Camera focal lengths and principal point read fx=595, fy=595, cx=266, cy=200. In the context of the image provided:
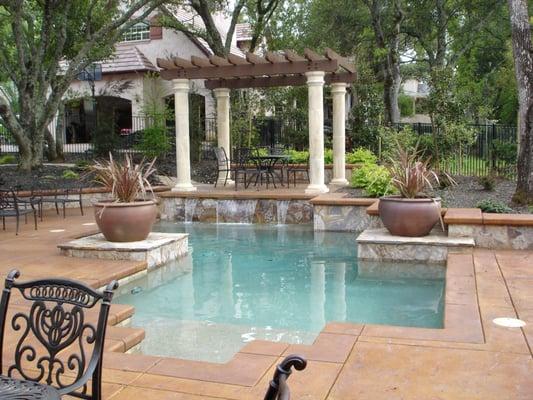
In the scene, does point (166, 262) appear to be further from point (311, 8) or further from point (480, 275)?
point (311, 8)

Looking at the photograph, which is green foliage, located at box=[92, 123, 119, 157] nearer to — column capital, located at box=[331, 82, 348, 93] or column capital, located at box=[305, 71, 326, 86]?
column capital, located at box=[331, 82, 348, 93]

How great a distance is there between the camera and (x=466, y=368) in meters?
3.51

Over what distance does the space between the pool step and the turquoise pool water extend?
19cm

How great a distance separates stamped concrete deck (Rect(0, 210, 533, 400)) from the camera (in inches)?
127

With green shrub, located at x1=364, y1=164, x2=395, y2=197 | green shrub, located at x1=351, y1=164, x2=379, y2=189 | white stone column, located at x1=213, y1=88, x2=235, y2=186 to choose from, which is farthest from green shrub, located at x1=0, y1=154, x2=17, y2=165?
green shrub, located at x1=364, y1=164, x2=395, y2=197

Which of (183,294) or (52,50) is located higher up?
(52,50)

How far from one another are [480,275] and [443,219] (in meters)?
1.68

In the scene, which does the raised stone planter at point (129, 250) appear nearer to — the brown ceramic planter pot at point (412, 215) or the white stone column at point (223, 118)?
the brown ceramic planter pot at point (412, 215)

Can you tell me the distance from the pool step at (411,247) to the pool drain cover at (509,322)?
8.70 feet

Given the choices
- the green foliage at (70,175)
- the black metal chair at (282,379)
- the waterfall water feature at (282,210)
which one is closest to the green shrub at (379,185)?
the waterfall water feature at (282,210)

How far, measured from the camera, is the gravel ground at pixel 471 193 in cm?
908

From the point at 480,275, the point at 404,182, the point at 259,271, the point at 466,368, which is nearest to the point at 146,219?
the point at 259,271

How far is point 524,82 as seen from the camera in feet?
27.5

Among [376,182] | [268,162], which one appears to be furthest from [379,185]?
[268,162]
